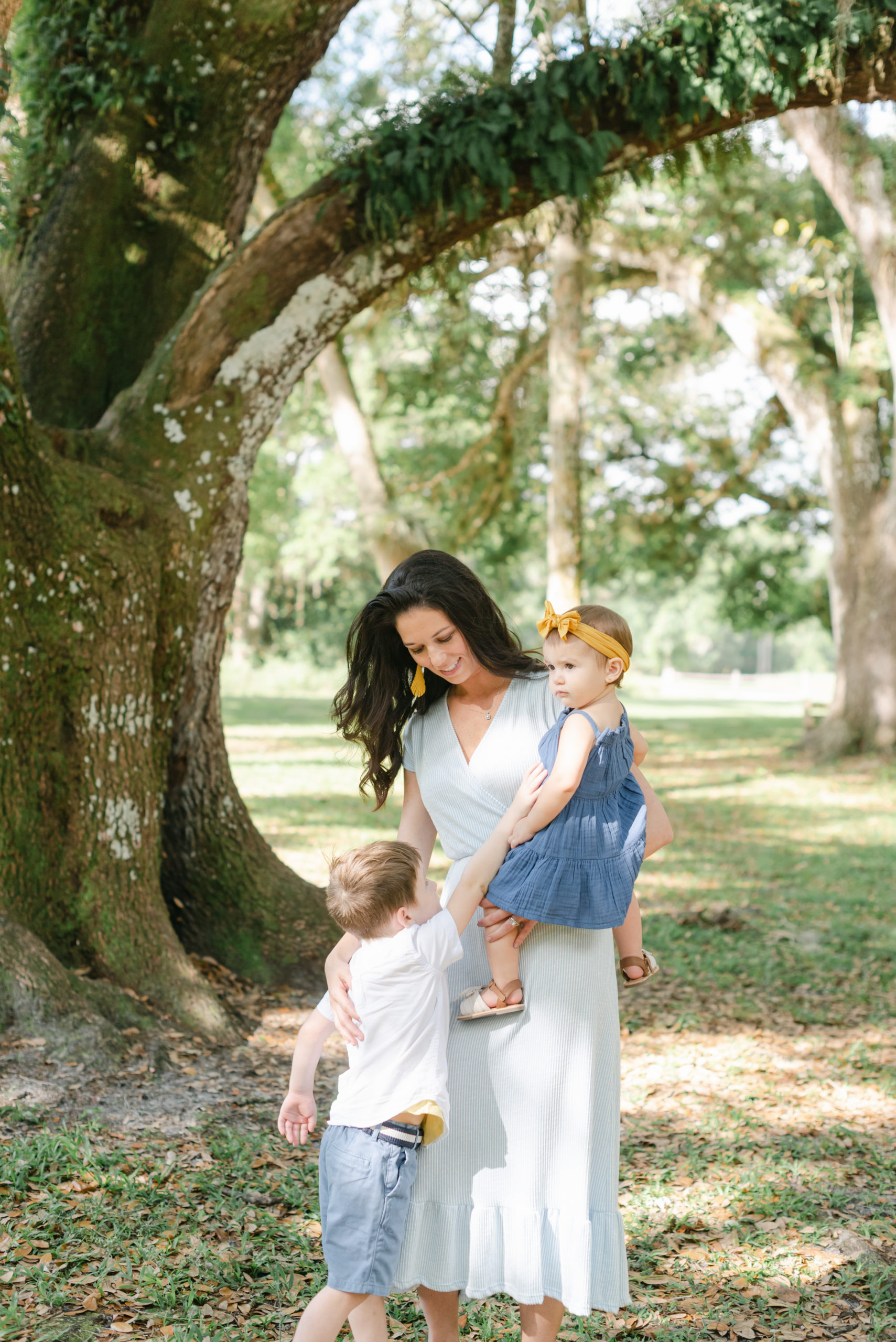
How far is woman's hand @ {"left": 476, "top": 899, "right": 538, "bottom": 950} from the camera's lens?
2.41 meters

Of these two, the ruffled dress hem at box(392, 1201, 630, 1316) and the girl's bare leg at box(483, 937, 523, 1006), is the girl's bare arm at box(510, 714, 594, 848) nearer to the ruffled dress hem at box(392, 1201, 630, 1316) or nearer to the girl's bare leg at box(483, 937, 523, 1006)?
the girl's bare leg at box(483, 937, 523, 1006)

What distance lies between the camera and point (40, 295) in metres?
5.43

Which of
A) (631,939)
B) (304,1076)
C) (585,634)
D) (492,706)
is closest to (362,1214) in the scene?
(304,1076)

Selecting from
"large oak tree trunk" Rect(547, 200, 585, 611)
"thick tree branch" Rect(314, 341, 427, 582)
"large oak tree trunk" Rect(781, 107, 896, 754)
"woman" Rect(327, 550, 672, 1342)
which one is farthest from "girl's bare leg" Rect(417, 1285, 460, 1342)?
"large oak tree trunk" Rect(781, 107, 896, 754)

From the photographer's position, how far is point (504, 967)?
242 cm

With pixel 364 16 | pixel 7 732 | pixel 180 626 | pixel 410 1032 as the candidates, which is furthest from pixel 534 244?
pixel 410 1032

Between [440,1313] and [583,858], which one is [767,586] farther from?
[440,1313]

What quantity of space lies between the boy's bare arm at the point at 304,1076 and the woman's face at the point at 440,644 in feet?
2.81

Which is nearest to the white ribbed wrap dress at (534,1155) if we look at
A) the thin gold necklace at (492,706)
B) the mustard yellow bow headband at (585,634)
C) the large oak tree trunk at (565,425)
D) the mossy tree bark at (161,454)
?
the thin gold necklace at (492,706)

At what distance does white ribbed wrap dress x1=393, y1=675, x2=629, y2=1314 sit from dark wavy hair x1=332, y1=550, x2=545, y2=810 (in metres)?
0.53

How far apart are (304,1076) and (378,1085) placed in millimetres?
165

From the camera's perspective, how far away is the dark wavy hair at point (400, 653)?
2.72 metres

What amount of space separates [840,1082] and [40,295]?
5358 mm

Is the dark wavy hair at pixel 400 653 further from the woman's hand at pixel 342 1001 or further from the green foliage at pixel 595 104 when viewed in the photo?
the green foliage at pixel 595 104
